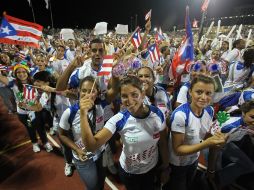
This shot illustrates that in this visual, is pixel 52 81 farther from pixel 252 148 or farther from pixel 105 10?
pixel 105 10

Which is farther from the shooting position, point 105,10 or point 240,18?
point 105,10

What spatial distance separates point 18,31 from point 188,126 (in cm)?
439

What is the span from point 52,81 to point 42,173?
2.03m

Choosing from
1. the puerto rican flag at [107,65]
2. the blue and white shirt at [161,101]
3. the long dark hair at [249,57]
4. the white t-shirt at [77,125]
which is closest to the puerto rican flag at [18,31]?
the puerto rican flag at [107,65]

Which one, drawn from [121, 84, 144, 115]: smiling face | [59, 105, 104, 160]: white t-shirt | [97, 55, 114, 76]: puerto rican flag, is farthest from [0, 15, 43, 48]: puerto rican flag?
[121, 84, 144, 115]: smiling face

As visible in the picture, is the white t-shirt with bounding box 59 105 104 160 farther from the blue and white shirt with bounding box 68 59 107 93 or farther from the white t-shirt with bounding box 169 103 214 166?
the white t-shirt with bounding box 169 103 214 166

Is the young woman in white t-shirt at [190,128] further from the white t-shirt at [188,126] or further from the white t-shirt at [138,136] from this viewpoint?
the white t-shirt at [138,136]

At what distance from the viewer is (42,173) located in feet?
15.7

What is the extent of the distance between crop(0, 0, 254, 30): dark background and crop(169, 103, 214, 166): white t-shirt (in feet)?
179

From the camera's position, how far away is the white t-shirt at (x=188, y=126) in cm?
257

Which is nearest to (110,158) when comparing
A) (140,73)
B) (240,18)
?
(140,73)

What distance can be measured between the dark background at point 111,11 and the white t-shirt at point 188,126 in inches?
2149

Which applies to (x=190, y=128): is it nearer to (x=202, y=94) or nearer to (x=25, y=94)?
(x=202, y=94)

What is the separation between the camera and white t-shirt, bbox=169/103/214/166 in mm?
2568
